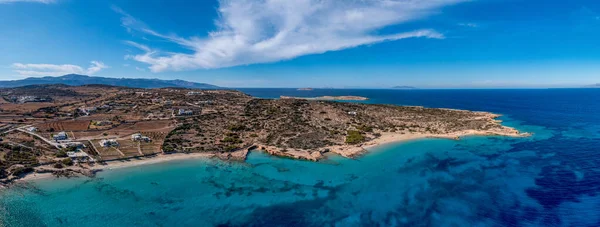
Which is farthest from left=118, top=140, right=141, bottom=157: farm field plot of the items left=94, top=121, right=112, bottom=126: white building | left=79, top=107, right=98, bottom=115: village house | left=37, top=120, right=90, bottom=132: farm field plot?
left=79, top=107, right=98, bottom=115: village house

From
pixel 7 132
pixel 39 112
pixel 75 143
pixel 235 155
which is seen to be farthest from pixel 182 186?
pixel 39 112

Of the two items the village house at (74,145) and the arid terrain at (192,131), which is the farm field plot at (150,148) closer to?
the arid terrain at (192,131)

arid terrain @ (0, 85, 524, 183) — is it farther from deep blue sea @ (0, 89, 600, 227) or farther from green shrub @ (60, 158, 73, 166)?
deep blue sea @ (0, 89, 600, 227)

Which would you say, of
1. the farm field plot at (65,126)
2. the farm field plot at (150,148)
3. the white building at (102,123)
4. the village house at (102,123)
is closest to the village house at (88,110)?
the farm field plot at (65,126)

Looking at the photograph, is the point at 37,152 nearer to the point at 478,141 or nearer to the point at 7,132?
the point at 7,132

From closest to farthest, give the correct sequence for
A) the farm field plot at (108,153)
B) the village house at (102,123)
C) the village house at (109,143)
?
the farm field plot at (108,153)
the village house at (109,143)
the village house at (102,123)

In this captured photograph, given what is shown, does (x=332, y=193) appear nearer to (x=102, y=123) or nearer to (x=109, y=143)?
(x=109, y=143)
